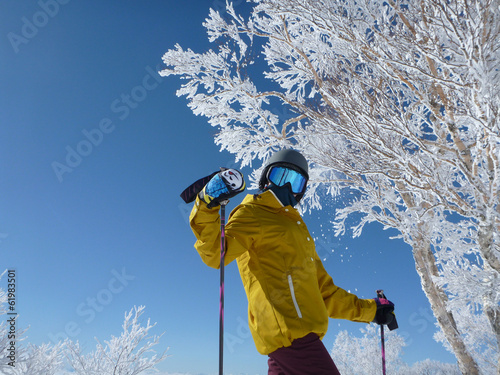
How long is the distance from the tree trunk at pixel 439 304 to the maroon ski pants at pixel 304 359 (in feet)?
14.6

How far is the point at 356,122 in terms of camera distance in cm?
482

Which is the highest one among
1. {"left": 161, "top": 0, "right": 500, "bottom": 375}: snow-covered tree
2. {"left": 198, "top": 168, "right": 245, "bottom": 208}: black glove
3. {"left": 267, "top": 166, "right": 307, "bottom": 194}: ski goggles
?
{"left": 161, "top": 0, "right": 500, "bottom": 375}: snow-covered tree

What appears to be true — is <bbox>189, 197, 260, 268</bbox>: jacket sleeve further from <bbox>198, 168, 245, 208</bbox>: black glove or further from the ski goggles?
the ski goggles

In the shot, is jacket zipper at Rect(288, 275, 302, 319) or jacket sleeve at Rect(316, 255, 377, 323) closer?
jacket zipper at Rect(288, 275, 302, 319)

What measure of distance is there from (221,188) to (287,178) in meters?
0.81

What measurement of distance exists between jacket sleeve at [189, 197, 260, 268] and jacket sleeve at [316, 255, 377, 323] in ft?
2.20

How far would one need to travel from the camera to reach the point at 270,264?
1.77m

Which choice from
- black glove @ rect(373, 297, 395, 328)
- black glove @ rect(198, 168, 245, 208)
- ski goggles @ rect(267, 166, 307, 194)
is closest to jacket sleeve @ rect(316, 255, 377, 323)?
black glove @ rect(373, 297, 395, 328)

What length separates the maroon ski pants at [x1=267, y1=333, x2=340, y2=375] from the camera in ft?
5.11

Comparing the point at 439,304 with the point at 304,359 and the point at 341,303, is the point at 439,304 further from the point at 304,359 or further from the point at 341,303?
the point at 304,359

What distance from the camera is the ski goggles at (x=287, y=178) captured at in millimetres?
2327

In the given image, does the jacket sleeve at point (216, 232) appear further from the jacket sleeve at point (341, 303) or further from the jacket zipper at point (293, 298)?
the jacket sleeve at point (341, 303)

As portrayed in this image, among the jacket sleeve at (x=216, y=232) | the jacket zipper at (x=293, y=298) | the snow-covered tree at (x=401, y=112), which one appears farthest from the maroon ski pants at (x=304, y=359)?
the snow-covered tree at (x=401, y=112)

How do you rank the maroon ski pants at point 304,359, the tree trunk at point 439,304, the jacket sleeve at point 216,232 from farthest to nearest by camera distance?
the tree trunk at point 439,304 < the jacket sleeve at point 216,232 < the maroon ski pants at point 304,359
